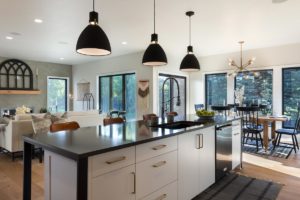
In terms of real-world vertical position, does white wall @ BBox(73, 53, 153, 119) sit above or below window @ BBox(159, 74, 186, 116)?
above

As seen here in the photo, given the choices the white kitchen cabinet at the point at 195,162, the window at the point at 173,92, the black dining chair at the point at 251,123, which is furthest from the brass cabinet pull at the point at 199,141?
the window at the point at 173,92

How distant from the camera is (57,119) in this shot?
455cm

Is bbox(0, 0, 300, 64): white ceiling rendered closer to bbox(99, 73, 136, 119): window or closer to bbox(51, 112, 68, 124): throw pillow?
bbox(99, 73, 136, 119): window

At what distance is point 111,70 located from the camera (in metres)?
8.04

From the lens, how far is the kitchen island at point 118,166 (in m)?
1.48

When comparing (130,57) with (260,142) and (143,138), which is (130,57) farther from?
(143,138)

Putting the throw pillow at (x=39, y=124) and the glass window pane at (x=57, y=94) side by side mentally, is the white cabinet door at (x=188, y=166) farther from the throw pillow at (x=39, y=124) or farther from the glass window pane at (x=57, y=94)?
the glass window pane at (x=57, y=94)

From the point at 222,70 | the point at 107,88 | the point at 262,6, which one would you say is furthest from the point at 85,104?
the point at 262,6

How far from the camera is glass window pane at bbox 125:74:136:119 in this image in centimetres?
747

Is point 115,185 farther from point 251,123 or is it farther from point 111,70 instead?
point 111,70

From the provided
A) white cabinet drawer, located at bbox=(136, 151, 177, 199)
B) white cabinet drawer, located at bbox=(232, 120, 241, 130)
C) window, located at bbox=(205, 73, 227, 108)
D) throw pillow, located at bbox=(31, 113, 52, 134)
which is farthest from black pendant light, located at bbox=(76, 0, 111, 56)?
window, located at bbox=(205, 73, 227, 108)

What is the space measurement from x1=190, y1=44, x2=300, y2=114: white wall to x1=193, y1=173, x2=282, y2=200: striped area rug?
12.3 feet

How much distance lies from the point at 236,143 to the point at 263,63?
3.89 meters

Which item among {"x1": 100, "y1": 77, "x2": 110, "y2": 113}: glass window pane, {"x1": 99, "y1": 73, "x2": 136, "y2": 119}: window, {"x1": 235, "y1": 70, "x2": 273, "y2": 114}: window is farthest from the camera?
{"x1": 100, "y1": 77, "x2": 110, "y2": 113}: glass window pane
